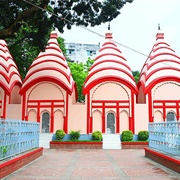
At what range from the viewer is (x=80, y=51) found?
49.0 m

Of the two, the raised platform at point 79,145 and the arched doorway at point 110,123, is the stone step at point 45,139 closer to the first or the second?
the raised platform at point 79,145

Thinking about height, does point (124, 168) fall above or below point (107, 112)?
below

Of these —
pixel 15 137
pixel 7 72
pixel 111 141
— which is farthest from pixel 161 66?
pixel 15 137

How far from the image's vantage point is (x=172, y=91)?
58.6 feet

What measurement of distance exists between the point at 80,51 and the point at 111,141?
111ft

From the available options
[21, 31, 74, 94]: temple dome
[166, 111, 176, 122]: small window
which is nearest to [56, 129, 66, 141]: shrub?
[21, 31, 74, 94]: temple dome

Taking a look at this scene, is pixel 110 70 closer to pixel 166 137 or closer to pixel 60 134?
pixel 60 134

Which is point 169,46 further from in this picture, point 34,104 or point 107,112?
point 34,104

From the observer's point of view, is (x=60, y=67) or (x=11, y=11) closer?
(x=11, y=11)

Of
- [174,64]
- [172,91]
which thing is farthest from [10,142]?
[174,64]

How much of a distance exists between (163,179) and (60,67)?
43.3 ft

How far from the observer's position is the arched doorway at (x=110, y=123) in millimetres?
17688

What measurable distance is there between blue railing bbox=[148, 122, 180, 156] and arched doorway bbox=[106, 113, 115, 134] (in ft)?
20.0

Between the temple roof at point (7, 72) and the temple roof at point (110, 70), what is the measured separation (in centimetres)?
518
